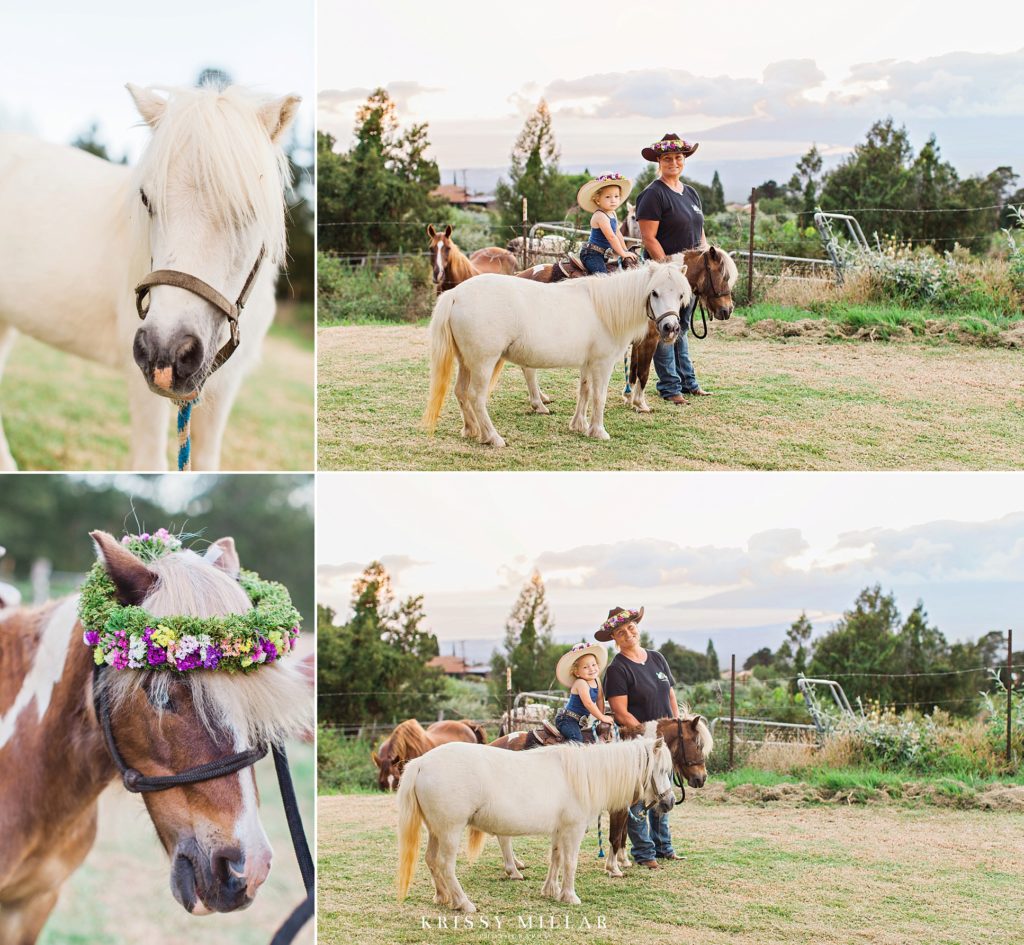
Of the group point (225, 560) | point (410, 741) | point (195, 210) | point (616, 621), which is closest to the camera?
point (225, 560)

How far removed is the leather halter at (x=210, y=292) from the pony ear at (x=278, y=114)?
360mm

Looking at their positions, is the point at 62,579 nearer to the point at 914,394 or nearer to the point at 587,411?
the point at 587,411

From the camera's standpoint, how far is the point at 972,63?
4.69 metres

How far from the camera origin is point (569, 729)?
4074 millimetres

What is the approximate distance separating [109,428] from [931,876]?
4.66 m

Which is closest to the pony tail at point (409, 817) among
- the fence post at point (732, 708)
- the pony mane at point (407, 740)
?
the pony mane at point (407, 740)

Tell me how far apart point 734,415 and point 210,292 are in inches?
98.3

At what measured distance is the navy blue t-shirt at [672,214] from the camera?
4051mm

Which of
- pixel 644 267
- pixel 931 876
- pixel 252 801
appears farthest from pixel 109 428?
pixel 931 876

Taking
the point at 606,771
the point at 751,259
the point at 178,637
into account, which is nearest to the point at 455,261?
the point at 751,259

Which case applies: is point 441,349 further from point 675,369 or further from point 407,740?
point 407,740

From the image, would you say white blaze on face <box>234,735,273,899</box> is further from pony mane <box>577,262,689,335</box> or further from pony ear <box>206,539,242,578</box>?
pony mane <box>577,262,689,335</box>

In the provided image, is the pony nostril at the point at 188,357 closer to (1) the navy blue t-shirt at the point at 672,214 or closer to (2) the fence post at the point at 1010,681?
(1) the navy blue t-shirt at the point at 672,214

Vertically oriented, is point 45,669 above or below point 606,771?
above
